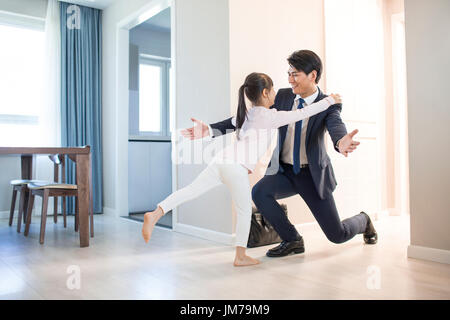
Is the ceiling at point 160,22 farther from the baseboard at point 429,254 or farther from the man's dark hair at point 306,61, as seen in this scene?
the baseboard at point 429,254

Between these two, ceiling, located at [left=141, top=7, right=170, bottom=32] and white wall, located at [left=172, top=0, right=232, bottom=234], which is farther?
ceiling, located at [left=141, top=7, right=170, bottom=32]

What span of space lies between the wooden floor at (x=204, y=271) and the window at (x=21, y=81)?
1629mm

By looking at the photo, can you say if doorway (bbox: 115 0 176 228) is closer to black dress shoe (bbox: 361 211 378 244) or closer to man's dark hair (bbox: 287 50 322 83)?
man's dark hair (bbox: 287 50 322 83)

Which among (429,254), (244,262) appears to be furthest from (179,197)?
(429,254)

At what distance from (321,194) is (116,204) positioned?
268 centimetres

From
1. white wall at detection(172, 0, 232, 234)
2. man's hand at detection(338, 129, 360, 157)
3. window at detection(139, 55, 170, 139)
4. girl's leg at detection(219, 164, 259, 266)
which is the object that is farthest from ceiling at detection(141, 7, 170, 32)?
man's hand at detection(338, 129, 360, 157)

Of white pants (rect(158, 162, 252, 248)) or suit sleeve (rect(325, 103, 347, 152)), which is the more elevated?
suit sleeve (rect(325, 103, 347, 152))

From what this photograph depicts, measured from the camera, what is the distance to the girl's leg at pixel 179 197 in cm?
204

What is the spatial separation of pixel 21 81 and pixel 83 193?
2.29 m

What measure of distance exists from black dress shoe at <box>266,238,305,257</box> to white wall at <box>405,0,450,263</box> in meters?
0.68

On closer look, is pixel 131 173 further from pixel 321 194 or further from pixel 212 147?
pixel 321 194

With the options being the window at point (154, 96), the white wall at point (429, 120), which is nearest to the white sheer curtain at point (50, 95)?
the window at point (154, 96)

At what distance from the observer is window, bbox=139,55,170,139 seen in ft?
18.9

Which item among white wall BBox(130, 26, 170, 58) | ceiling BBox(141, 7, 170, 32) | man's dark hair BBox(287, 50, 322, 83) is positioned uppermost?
ceiling BBox(141, 7, 170, 32)
